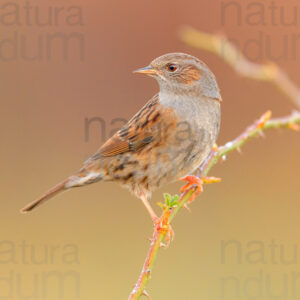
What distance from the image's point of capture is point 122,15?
776 cm

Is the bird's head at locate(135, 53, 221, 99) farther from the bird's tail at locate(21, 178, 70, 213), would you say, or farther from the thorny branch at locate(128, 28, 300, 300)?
the bird's tail at locate(21, 178, 70, 213)

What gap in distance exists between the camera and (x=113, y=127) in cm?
652

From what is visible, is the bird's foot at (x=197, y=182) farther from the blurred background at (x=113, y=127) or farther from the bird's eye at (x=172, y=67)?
the blurred background at (x=113, y=127)

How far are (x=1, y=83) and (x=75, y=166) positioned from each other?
1621 mm

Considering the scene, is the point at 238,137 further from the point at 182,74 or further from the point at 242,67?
the point at 182,74

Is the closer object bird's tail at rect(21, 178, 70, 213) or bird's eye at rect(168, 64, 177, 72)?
Answer: bird's tail at rect(21, 178, 70, 213)

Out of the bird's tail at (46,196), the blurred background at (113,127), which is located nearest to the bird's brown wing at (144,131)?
the bird's tail at (46,196)

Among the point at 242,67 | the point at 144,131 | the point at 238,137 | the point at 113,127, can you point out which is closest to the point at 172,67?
the point at 144,131

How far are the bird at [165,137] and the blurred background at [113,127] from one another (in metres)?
2.14

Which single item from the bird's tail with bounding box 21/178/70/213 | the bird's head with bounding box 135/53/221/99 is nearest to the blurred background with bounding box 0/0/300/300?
the bird's tail with bounding box 21/178/70/213

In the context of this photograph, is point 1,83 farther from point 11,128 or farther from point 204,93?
point 204,93

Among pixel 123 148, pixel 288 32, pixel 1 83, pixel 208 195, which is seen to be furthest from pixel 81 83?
pixel 123 148

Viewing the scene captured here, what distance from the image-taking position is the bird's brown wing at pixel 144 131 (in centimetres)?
425

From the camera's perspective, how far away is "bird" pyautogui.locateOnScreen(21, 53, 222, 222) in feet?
13.5
